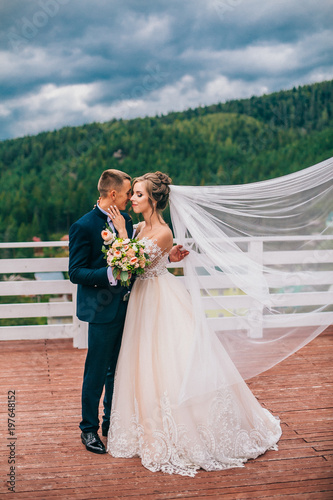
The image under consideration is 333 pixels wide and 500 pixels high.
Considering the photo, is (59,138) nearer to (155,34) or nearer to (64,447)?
(155,34)

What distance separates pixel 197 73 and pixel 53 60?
5.16 m

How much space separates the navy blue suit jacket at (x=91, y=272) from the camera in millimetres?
2219

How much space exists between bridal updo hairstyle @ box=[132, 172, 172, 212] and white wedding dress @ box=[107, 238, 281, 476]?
0.63 feet

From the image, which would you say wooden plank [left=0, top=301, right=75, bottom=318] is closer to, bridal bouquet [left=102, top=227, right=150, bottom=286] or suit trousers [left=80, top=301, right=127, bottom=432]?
suit trousers [left=80, top=301, right=127, bottom=432]

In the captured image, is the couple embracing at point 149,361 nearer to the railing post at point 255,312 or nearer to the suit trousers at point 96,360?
the suit trousers at point 96,360

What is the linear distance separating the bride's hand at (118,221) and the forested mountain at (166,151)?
13198 millimetres

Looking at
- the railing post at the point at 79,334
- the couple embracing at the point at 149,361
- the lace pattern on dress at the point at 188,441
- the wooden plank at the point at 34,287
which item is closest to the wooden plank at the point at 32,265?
the wooden plank at the point at 34,287

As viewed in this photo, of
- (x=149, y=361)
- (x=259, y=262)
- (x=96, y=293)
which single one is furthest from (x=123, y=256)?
(x=259, y=262)

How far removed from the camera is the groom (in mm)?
2234

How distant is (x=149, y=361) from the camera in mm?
2322

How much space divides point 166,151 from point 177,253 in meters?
13.5

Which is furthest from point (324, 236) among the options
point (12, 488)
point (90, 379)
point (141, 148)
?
point (141, 148)

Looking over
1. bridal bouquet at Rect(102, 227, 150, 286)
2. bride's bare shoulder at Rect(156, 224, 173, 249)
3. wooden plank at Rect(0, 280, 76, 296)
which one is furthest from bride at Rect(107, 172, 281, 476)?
wooden plank at Rect(0, 280, 76, 296)

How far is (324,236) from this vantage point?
2504 millimetres
